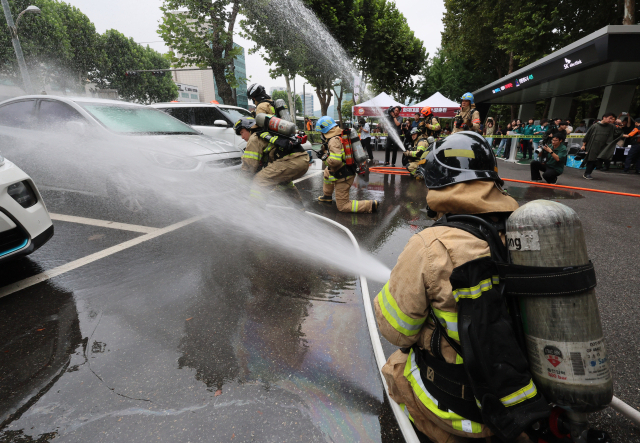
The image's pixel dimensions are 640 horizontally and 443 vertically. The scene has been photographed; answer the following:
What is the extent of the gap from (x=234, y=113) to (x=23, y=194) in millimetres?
6572

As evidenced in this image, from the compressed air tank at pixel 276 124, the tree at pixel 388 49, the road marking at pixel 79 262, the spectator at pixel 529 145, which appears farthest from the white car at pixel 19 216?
the tree at pixel 388 49

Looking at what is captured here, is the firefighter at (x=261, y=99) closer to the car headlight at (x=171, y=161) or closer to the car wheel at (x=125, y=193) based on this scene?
the car headlight at (x=171, y=161)

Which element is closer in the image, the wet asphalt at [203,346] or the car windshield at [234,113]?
the wet asphalt at [203,346]

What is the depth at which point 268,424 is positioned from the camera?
1708mm

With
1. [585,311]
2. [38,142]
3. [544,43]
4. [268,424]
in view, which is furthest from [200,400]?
[544,43]

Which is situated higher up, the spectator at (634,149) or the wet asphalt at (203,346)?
the spectator at (634,149)

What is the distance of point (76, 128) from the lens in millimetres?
5023

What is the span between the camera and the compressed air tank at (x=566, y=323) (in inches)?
43.0

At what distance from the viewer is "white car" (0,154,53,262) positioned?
280 cm

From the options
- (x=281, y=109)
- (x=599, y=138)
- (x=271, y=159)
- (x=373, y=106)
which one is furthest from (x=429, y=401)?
(x=373, y=106)

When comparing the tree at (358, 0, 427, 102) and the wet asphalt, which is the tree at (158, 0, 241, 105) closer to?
the tree at (358, 0, 427, 102)

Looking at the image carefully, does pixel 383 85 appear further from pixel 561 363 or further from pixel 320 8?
pixel 561 363

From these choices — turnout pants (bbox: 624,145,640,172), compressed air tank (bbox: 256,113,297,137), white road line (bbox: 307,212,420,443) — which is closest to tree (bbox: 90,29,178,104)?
compressed air tank (bbox: 256,113,297,137)

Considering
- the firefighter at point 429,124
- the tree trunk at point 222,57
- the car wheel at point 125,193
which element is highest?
the tree trunk at point 222,57
